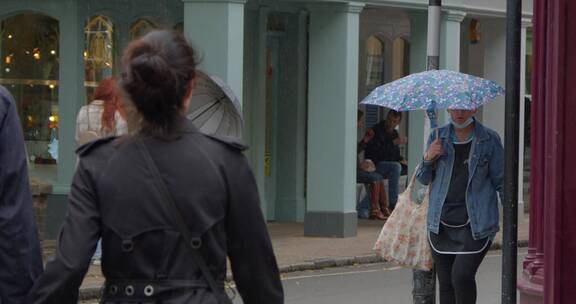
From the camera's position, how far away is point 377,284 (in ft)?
48.0

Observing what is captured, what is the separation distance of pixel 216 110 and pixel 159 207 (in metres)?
3.28

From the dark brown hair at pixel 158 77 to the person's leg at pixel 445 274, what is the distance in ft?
17.2

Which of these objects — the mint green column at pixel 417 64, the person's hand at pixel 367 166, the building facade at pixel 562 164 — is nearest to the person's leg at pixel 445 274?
the building facade at pixel 562 164

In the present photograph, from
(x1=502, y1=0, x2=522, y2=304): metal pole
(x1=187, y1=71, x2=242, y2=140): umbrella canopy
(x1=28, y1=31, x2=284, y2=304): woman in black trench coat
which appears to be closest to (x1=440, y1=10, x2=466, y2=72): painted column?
(x1=502, y1=0, x2=522, y2=304): metal pole

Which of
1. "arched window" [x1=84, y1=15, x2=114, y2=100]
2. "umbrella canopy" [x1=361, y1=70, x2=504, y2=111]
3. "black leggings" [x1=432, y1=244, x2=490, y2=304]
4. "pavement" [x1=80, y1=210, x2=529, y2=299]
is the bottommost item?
"pavement" [x1=80, y1=210, x2=529, y2=299]

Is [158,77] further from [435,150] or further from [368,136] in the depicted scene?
[368,136]

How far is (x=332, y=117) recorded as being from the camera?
1869 cm

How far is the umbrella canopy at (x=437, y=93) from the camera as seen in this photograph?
30.6 ft

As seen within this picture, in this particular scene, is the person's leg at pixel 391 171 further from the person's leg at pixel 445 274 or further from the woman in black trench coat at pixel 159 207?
the woman in black trench coat at pixel 159 207

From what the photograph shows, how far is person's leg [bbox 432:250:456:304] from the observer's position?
9.28m

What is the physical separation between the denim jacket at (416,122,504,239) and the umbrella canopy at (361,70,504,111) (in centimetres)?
22

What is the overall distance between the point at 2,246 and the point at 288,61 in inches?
621

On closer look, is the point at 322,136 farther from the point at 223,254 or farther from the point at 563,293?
the point at 223,254

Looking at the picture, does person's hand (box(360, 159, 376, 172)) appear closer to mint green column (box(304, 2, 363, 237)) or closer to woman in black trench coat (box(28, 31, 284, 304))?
mint green column (box(304, 2, 363, 237))
